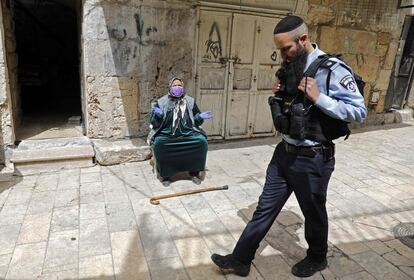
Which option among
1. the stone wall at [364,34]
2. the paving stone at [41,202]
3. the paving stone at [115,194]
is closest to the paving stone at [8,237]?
the paving stone at [41,202]

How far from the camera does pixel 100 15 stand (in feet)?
14.8

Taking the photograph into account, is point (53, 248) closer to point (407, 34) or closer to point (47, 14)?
point (47, 14)

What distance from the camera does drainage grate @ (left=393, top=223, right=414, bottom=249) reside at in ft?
10.5

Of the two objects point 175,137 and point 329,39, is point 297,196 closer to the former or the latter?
point 175,137

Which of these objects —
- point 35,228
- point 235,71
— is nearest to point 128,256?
point 35,228

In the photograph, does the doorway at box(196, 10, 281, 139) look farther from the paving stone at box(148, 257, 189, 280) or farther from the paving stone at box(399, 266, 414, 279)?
the paving stone at box(399, 266, 414, 279)

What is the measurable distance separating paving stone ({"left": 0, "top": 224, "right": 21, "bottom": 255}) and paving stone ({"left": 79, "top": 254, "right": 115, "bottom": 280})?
26.9 inches

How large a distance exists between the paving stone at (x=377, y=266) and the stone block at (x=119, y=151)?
10.2 feet

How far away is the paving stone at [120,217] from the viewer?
3.24 m

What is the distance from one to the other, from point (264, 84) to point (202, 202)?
313cm

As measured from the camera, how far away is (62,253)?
9.21 feet

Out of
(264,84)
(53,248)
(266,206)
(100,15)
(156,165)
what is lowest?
(53,248)

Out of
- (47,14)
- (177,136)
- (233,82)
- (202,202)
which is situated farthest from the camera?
(47,14)

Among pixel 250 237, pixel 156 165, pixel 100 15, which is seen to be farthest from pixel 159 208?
pixel 100 15
